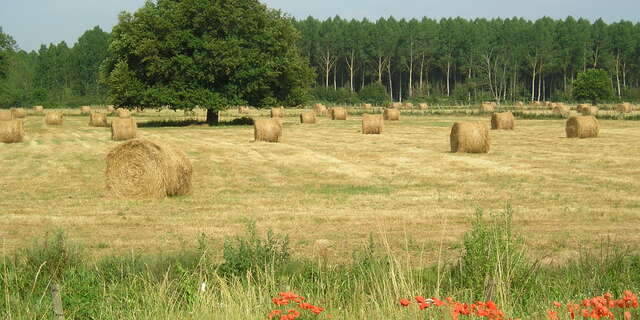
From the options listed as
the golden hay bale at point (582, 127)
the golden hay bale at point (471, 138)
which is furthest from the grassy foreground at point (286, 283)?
the golden hay bale at point (582, 127)

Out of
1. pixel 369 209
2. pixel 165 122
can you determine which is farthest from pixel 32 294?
pixel 165 122

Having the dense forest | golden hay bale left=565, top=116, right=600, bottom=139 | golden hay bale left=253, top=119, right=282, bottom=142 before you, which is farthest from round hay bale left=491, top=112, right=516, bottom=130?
the dense forest

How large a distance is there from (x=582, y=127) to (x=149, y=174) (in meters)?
23.4

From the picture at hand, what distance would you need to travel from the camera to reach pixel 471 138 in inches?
1019

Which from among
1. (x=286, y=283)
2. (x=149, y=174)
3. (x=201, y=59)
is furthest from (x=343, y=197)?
(x=201, y=59)

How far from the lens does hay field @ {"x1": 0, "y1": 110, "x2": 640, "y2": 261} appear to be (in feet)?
37.6

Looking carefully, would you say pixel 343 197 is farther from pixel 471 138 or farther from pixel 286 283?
pixel 471 138

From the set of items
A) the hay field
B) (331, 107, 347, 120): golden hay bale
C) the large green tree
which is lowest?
the hay field

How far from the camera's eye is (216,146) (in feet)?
98.7

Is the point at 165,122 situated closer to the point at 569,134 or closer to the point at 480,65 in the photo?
the point at 569,134

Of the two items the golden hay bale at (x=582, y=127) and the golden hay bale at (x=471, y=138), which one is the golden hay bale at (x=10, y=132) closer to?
the golden hay bale at (x=471, y=138)

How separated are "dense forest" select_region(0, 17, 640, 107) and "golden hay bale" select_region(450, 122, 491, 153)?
9189cm

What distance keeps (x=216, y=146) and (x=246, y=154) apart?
407 cm

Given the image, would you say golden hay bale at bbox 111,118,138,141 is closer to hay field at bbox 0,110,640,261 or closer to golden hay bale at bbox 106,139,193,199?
hay field at bbox 0,110,640,261
